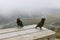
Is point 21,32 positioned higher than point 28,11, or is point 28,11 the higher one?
point 28,11

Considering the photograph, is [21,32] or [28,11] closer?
[21,32]

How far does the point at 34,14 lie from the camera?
11.2 ft

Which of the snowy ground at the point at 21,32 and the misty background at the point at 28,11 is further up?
the misty background at the point at 28,11

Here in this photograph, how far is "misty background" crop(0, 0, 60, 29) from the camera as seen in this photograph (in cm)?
311

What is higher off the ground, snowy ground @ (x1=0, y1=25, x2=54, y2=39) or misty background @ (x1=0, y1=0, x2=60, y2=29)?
misty background @ (x1=0, y1=0, x2=60, y2=29)

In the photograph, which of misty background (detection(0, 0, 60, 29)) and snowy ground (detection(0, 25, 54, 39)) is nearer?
snowy ground (detection(0, 25, 54, 39))

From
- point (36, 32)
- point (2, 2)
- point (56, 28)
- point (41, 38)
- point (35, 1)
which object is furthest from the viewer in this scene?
point (56, 28)

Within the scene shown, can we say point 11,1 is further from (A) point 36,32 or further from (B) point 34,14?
(A) point 36,32

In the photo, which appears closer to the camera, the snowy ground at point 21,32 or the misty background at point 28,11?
the snowy ground at point 21,32

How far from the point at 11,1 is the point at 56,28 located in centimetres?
126

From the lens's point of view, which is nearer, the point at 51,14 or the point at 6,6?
the point at 6,6

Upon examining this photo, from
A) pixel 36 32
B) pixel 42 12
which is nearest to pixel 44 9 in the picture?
pixel 42 12

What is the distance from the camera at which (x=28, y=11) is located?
336 centimetres

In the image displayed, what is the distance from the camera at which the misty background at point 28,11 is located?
311 cm
